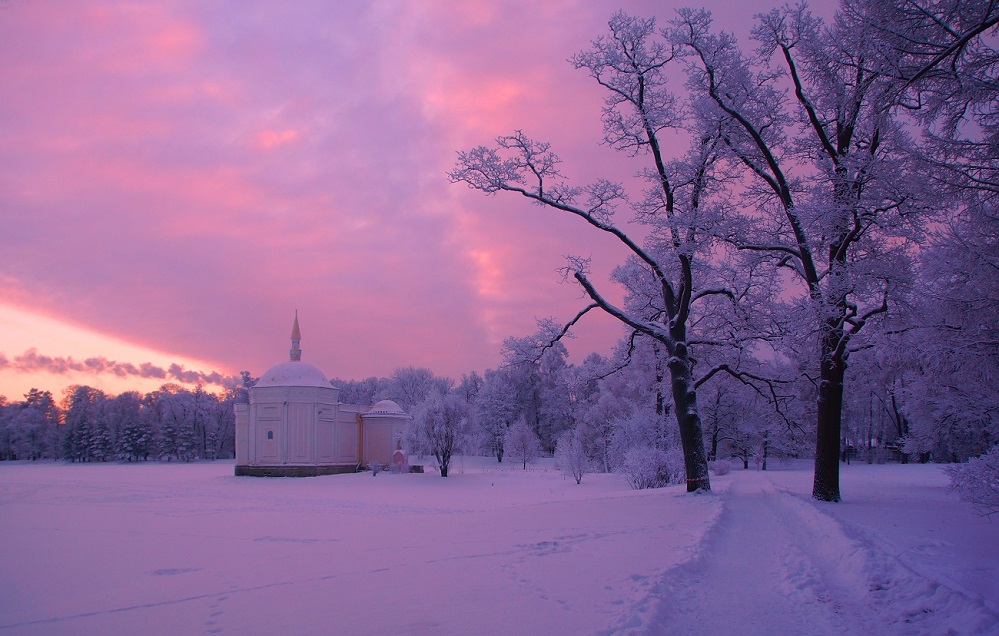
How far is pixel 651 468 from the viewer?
26234 millimetres

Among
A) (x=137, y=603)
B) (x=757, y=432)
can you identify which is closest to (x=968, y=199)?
(x=137, y=603)

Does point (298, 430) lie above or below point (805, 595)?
below

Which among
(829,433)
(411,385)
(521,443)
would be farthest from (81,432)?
(829,433)

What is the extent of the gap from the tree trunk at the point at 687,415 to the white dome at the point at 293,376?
118 feet

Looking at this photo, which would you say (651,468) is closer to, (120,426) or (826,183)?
(826,183)

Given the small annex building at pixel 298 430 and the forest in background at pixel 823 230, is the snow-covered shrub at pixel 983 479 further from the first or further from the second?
the small annex building at pixel 298 430

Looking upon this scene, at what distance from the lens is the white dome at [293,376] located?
47.9 metres

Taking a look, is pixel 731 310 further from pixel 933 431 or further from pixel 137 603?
pixel 137 603

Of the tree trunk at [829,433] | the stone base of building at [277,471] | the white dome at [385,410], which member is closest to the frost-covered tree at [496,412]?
the white dome at [385,410]

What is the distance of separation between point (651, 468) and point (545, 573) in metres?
19.9

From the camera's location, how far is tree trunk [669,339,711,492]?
1703 cm

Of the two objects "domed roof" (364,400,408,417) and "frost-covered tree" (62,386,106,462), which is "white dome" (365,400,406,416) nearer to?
"domed roof" (364,400,408,417)

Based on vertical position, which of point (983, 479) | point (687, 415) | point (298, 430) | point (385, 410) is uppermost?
point (687, 415)

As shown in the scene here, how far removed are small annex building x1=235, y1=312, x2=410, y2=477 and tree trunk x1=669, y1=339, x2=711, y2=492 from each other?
34728mm
